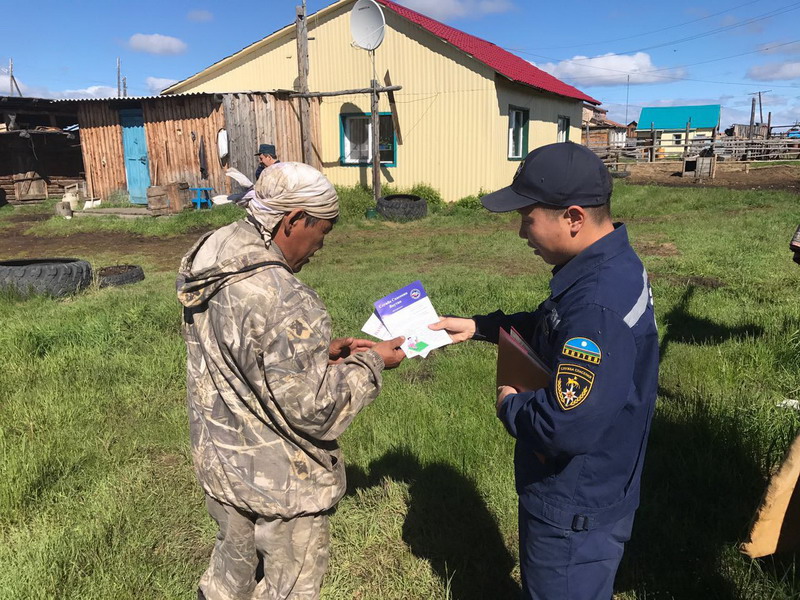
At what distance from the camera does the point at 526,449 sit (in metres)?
2.03

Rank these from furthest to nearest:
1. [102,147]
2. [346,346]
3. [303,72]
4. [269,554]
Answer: [102,147] < [303,72] < [346,346] < [269,554]

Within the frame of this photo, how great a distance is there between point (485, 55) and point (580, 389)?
18668 millimetres

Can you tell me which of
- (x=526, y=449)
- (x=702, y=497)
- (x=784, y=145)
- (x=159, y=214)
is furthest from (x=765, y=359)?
(x=784, y=145)

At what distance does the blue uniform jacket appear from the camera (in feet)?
5.35

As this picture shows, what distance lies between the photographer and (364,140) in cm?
1842

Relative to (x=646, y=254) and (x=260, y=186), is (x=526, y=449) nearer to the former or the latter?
(x=260, y=186)

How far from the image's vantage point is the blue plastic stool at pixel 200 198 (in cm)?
1719

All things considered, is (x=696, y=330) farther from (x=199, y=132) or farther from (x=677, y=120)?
(x=677, y=120)

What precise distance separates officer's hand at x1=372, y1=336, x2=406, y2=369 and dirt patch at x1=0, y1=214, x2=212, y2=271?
9.01 metres

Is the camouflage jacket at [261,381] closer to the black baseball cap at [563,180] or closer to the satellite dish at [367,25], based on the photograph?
the black baseball cap at [563,180]

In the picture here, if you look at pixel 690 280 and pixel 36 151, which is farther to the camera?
pixel 36 151

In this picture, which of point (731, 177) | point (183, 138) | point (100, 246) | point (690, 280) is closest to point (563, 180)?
point (690, 280)

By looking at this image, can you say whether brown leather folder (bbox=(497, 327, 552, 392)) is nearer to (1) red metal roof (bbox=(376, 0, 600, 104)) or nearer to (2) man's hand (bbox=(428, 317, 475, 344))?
(2) man's hand (bbox=(428, 317, 475, 344))

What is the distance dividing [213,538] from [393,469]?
116 centimetres
